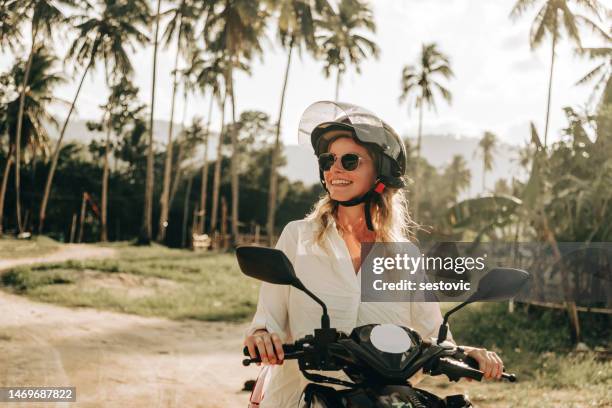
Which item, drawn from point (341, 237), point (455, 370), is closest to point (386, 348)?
point (455, 370)

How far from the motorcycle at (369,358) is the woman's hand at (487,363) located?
5 cm

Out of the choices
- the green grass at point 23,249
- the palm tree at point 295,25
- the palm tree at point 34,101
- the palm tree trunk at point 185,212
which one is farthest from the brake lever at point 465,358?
the palm tree trunk at point 185,212

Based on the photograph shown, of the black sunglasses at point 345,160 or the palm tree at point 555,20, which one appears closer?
the black sunglasses at point 345,160

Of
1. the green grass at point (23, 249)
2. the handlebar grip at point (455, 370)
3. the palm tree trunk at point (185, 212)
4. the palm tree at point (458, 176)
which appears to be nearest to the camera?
the handlebar grip at point (455, 370)

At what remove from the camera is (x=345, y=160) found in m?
2.27

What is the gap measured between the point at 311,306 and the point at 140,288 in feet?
41.8

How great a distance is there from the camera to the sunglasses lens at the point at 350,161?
7.44ft

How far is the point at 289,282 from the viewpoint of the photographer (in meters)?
1.72

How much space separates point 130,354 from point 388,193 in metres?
6.38

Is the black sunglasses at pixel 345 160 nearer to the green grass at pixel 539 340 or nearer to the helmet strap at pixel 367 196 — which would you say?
the helmet strap at pixel 367 196

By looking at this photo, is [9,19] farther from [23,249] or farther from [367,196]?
[367,196]

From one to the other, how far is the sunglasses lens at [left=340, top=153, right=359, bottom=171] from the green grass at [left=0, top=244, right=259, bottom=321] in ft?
32.1

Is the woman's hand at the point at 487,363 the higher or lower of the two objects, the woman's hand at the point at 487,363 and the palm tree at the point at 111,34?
the lower

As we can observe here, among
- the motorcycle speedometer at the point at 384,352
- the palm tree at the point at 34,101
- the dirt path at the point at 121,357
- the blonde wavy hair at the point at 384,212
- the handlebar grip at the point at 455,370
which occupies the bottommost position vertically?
the dirt path at the point at 121,357
